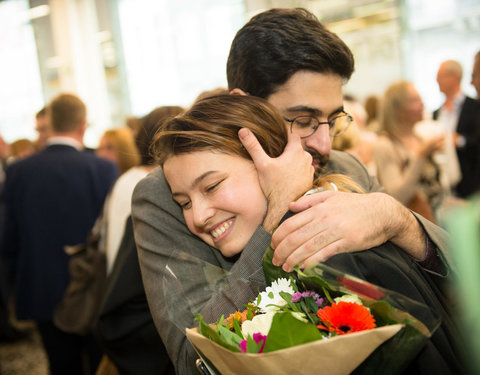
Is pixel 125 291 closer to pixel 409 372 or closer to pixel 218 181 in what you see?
pixel 218 181

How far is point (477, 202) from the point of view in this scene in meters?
0.71

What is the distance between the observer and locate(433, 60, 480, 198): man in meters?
4.37

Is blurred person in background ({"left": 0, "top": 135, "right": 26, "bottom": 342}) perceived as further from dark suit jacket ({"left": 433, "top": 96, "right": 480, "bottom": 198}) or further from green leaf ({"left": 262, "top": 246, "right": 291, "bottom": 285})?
green leaf ({"left": 262, "top": 246, "right": 291, "bottom": 285})

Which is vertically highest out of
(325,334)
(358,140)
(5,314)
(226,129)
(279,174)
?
(226,129)

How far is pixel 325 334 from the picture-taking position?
0.84 metres

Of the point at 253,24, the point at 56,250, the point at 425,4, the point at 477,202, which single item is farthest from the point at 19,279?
the point at 425,4

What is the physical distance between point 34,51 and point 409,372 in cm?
939

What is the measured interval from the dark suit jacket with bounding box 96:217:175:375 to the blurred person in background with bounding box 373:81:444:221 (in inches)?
80.5

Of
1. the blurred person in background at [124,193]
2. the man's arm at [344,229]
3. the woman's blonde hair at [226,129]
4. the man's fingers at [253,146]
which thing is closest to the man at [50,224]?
the blurred person in background at [124,193]

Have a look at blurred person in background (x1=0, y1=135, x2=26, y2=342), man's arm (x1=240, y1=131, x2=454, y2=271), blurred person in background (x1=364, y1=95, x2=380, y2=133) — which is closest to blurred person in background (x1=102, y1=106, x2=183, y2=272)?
man's arm (x1=240, y1=131, x2=454, y2=271)

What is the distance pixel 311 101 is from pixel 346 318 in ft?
3.27

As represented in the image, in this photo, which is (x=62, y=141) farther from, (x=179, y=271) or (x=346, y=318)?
(x=346, y=318)

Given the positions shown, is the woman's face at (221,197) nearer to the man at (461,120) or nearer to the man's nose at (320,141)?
the man's nose at (320,141)

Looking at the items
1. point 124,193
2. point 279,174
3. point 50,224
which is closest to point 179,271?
point 279,174
